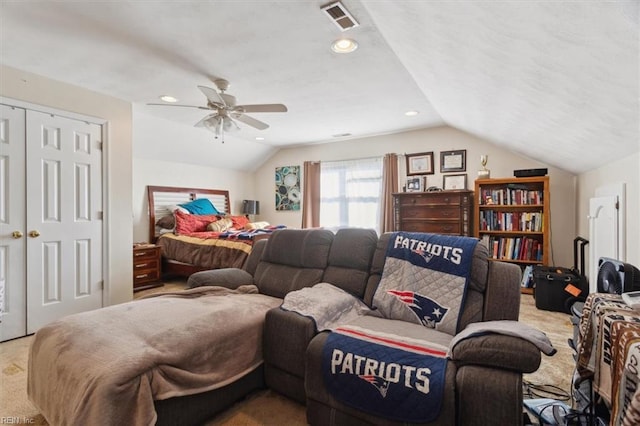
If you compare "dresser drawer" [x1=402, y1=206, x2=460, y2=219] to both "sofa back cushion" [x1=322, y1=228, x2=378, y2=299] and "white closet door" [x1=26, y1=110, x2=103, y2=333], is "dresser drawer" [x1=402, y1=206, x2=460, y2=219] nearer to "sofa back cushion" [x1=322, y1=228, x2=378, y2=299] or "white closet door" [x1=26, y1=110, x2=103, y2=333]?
"sofa back cushion" [x1=322, y1=228, x2=378, y2=299]

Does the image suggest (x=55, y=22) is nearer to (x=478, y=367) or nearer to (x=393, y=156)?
(x=478, y=367)

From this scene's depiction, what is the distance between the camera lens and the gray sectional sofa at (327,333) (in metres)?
1.13

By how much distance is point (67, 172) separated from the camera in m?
2.93

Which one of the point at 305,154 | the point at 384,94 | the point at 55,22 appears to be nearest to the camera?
the point at 55,22

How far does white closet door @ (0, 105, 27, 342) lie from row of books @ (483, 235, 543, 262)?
518cm

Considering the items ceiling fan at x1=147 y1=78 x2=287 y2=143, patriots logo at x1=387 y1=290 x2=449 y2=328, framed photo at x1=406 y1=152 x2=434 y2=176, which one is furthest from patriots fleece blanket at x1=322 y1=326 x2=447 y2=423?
framed photo at x1=406 y1=152 x2=434 y2=176

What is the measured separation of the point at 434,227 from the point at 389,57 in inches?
101

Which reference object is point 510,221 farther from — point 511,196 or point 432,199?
point 432,199

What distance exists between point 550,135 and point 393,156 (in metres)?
2.59

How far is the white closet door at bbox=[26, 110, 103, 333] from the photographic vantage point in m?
2.73

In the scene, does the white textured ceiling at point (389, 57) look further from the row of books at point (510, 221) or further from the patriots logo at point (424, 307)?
the patriots logo at point (424, 307)

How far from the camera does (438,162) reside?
479 centimetres

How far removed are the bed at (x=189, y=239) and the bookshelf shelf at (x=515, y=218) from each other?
121 inches

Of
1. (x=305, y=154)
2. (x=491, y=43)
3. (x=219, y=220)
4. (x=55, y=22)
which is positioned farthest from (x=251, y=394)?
(x=305, y=154)
